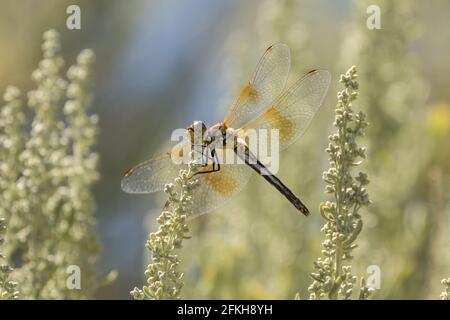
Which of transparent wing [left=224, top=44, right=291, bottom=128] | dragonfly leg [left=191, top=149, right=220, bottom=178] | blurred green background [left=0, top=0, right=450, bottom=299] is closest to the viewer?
dragonfly leg [left=191, top=149, right=220, bottom=178]

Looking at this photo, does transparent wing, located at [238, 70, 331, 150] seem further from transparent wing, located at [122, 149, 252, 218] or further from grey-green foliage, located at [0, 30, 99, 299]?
grey-green foliage, located at [0, 30, 99, 299]

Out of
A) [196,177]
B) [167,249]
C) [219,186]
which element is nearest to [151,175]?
[196,177]

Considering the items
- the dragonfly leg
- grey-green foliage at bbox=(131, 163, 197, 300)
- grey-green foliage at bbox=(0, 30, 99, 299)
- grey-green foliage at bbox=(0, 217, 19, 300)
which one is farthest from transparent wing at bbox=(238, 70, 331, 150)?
grey-green foliage at bbox=(0, 217, 19, 300)

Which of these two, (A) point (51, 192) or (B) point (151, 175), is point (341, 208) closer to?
(B) point (151, 175)

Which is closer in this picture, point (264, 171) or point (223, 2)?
point (264, 171)

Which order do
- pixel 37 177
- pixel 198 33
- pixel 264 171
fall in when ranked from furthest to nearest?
pixel 198 33, pixel 264 171, pixel 37 177
